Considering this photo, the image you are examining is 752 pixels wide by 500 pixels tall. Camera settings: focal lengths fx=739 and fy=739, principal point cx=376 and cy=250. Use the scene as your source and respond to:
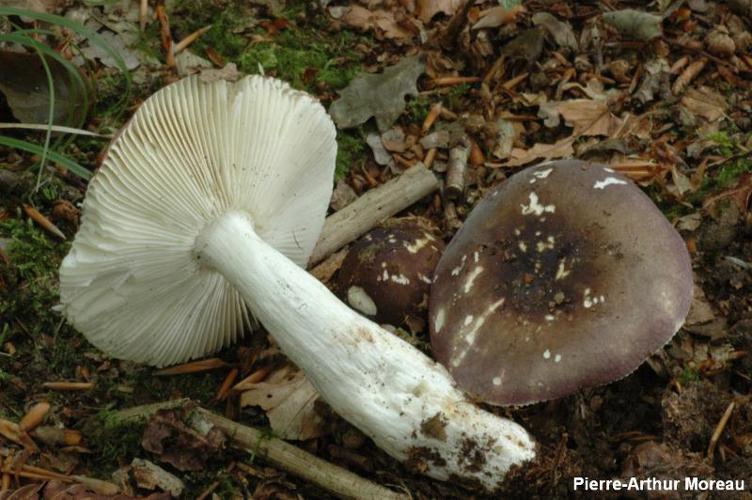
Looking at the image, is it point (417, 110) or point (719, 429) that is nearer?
point (719, 429)

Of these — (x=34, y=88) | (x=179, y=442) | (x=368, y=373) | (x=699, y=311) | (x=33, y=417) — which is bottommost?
(x=699, y=311)

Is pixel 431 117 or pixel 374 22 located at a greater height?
pixel 374 22

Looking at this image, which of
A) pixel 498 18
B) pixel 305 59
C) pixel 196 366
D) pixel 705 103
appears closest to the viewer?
pixel 196 366

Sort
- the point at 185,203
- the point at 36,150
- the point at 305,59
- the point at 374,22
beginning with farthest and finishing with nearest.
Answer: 1. the point at 374,22
2. the point at 305,59
3. the point at 36,150
4. the point at 185,203

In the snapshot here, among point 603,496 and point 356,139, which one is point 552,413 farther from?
point 356,139

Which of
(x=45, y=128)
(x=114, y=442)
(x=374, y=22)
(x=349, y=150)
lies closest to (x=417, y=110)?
(x=349, y=150)

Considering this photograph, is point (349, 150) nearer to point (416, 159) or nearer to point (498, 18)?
point (416, 159)
